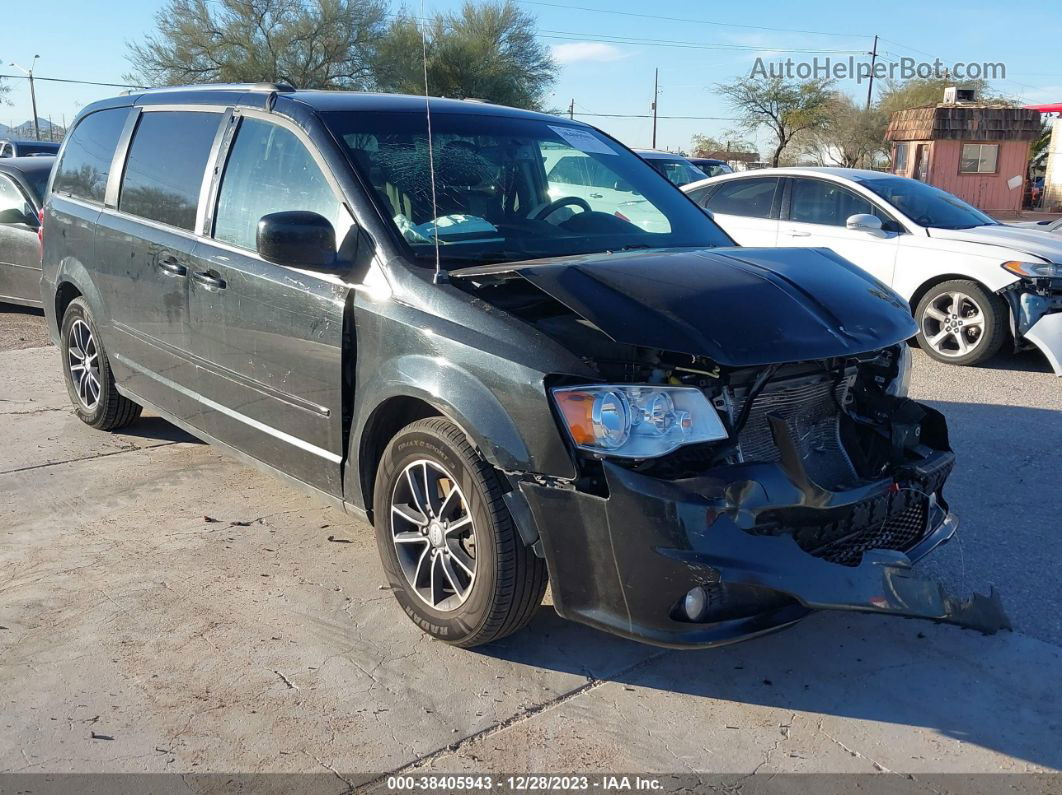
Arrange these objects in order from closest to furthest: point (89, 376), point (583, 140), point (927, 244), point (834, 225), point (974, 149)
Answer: point (583, 140)
point (89, 376)
point (927, 244)
point (834, 225)
point (974, 149)

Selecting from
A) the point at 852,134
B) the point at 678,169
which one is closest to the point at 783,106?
the point at 852,134

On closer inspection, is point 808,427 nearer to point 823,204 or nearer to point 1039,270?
point 1039,270

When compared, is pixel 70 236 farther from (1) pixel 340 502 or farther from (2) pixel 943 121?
(2) pixel 943 121

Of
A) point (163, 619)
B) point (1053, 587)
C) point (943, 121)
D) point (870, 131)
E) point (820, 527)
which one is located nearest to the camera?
point (820, 527)

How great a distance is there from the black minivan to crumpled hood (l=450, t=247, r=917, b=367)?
0.01 meters

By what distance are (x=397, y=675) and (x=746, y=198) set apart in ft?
24.5

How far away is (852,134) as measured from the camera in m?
47.9

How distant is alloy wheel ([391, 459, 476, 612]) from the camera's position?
11.0 ft

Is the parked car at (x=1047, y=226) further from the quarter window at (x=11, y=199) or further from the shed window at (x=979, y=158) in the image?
the shed window at (x=979, y=158)

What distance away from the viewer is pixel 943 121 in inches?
1296

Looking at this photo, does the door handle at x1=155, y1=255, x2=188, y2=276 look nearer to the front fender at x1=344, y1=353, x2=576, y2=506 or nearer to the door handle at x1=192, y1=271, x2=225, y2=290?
the door handle at x1=192, y1=271, x2=225, y2=290

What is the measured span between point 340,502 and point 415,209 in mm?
1184

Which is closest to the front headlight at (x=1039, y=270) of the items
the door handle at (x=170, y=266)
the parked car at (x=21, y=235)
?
the door handle at (x=170, y=266)

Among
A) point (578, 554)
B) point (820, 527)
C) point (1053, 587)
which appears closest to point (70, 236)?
point (578, 554)
